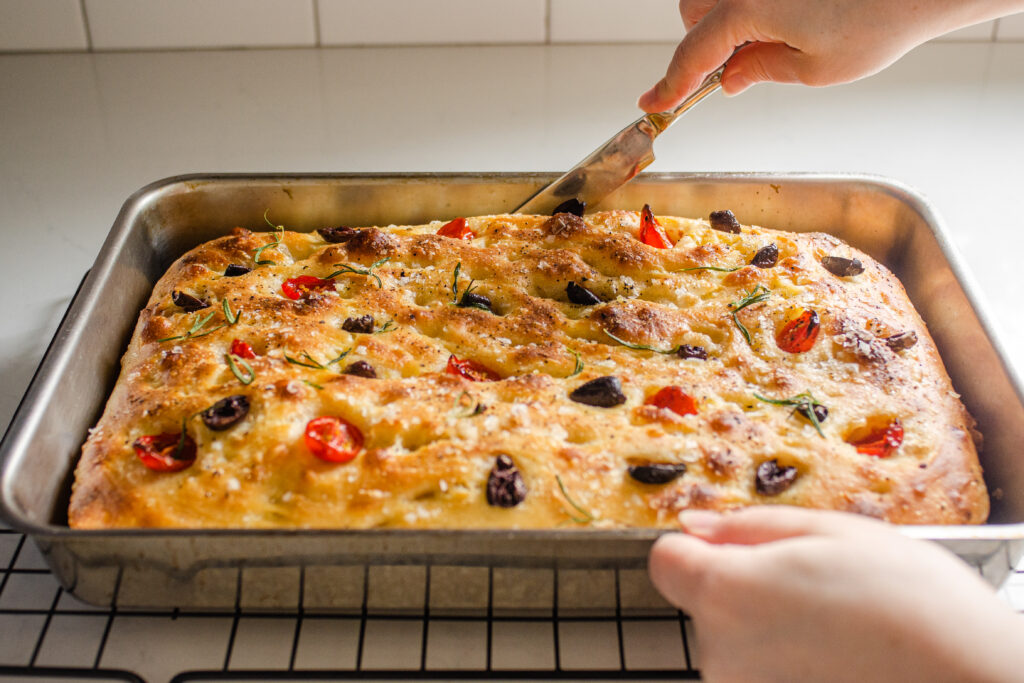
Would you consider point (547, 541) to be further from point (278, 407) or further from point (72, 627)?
point (72, 627)

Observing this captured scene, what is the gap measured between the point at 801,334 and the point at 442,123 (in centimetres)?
183

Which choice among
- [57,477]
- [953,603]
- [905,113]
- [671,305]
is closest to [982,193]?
[905,113]

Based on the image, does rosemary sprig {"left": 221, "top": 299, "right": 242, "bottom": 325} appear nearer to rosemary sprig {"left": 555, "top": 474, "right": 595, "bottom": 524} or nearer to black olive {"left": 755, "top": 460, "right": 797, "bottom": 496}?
rosemary sprig {"left": 555, "top": 474, "right": 595, "bottom": 524}

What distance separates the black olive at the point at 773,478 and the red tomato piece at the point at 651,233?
786 mm

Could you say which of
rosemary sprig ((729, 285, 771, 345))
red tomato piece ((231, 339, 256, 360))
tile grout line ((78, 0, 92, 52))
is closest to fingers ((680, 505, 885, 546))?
rosemary sprig ((729, 285, 771, 345))

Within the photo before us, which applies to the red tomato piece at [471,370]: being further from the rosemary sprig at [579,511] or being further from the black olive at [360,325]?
the rosemary sprig at [579,511]

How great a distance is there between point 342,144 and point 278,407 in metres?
1.70

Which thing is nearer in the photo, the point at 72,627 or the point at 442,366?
the point at 72,627

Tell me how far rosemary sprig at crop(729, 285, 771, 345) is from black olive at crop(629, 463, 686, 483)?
0.47m

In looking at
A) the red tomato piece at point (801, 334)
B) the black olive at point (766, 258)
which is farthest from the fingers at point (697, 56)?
the red tomato piece at point (801, 334)

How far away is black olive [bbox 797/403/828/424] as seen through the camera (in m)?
1.80

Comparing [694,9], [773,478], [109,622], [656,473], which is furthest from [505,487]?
[694,9]

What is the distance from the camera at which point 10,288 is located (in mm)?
2535

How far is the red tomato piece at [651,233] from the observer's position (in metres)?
2.31
